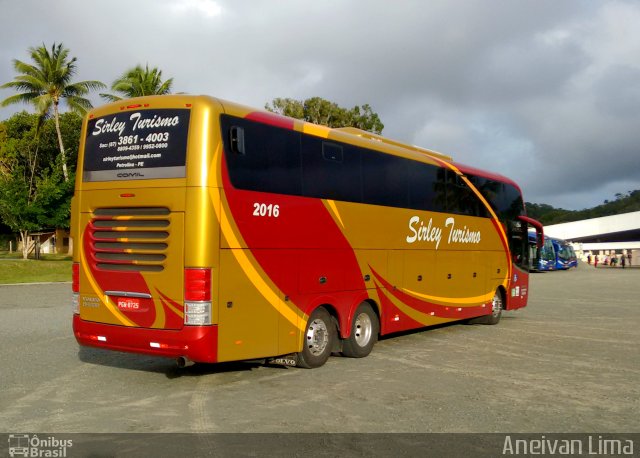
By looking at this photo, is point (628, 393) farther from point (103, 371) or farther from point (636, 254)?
point (636, 254)

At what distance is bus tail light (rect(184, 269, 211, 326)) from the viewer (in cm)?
747

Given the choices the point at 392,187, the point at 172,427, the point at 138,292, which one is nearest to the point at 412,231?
the point at 392,187

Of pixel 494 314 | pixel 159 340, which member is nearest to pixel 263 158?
pixel 159 340

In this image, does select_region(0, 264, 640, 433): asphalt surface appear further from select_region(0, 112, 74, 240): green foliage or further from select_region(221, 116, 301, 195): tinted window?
select_region(0, 112, 74, 240): green foliage

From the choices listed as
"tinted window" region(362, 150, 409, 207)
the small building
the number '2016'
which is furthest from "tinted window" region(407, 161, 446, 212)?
the small building

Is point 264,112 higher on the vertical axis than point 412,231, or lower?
higher

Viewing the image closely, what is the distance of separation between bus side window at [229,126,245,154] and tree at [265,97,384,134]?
35.4 metres

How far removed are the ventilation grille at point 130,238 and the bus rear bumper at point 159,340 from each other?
778mm

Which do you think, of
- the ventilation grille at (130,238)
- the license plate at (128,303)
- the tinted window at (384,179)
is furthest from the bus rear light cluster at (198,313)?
the tinted window at (384,179)

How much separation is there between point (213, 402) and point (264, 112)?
386 centimetres

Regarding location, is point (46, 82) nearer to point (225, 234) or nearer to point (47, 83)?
point (47, 83)

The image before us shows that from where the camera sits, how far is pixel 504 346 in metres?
11.8

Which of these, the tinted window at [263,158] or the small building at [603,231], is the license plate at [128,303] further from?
the small building at [603,231]

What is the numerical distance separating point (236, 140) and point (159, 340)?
264cm
